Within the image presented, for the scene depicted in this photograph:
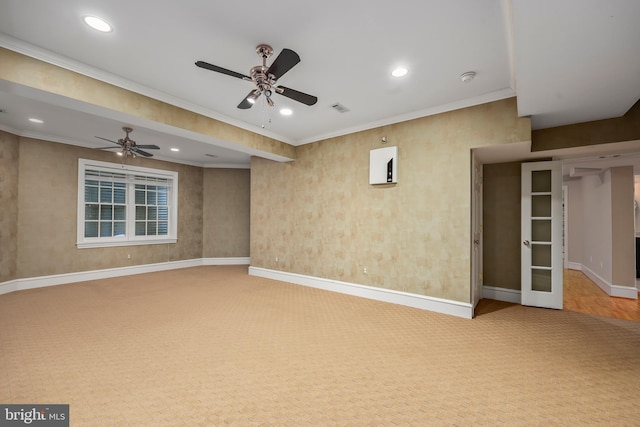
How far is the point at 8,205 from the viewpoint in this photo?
4773 millimetres

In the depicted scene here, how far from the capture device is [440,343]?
9.65ft

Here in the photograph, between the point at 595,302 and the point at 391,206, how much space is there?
147 inches

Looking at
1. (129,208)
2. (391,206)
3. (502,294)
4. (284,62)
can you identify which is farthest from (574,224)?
(129,208)

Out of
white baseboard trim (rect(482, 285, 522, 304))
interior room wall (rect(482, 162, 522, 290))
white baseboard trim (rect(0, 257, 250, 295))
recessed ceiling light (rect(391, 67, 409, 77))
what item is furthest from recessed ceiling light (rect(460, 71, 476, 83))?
white baseboard trim (rect(0, 257, 250, 295))

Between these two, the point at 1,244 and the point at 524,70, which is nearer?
the point at 524,70

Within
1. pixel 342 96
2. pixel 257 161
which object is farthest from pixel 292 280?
pixel 342 96

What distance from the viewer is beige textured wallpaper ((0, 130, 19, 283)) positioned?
4676mm

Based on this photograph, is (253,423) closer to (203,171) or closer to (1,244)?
(1,244)

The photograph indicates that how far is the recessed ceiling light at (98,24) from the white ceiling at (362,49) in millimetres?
59

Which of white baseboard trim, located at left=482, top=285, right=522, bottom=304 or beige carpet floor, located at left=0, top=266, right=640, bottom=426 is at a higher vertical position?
white baseboard trim, located at left=482, top=285, right=522, bottom=304

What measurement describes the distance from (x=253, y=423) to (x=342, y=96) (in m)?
3.53

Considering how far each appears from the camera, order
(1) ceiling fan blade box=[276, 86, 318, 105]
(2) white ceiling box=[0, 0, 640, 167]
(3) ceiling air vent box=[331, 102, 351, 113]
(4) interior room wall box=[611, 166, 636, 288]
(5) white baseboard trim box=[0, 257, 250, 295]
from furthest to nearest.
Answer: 1. (5) white baseboard trim box=[0, 257, 250, 295]
2. (4) interior room wall box=[611, 166, 636, 288]
3. (3) ceiling air vent box=[331, 102, 351, 113]
4. (1) ceiling fan blade box=[276, 86, 318, 105]
5. (2) white ceiling box=[0, 0, 640, 167]

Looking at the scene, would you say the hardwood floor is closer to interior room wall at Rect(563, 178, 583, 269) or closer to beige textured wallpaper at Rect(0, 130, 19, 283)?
interior room wall at Rect(563, 178, 583, 269)

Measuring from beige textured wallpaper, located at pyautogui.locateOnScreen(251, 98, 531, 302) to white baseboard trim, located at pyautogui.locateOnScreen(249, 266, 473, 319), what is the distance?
0.09 metres
